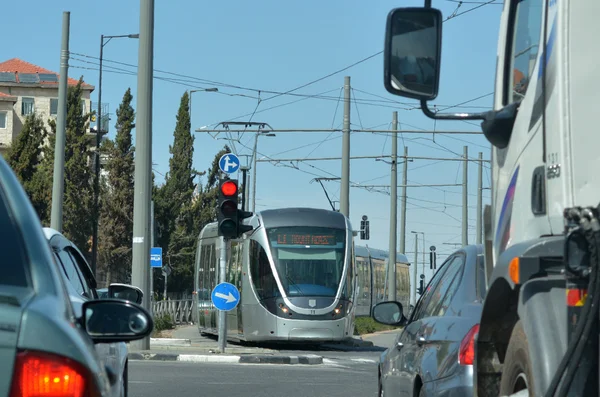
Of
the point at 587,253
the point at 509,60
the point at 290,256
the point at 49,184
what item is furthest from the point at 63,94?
the point at 587,253

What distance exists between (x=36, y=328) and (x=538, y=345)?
5.93ft

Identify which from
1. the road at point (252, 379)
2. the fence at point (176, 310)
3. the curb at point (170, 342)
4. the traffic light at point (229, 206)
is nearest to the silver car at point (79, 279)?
the road at point (252, 379)

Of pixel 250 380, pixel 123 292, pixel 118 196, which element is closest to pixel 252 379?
pixel 250 380

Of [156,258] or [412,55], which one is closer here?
[412,55]

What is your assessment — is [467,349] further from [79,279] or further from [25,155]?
[25,155]

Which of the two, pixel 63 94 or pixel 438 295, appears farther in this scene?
pixel 63 94

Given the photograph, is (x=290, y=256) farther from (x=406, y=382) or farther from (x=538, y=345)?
(x=538, y=345)

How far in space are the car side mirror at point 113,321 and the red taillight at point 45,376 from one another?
0.85m

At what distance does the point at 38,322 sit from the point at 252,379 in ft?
48.8

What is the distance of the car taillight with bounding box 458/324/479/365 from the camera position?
6438 mm

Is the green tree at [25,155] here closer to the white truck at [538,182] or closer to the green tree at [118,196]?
the green tree at [118,196]

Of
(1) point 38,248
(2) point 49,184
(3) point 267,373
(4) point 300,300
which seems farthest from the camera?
(2) point 49,184

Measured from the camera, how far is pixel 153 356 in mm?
22797

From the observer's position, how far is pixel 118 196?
58.8 metres
